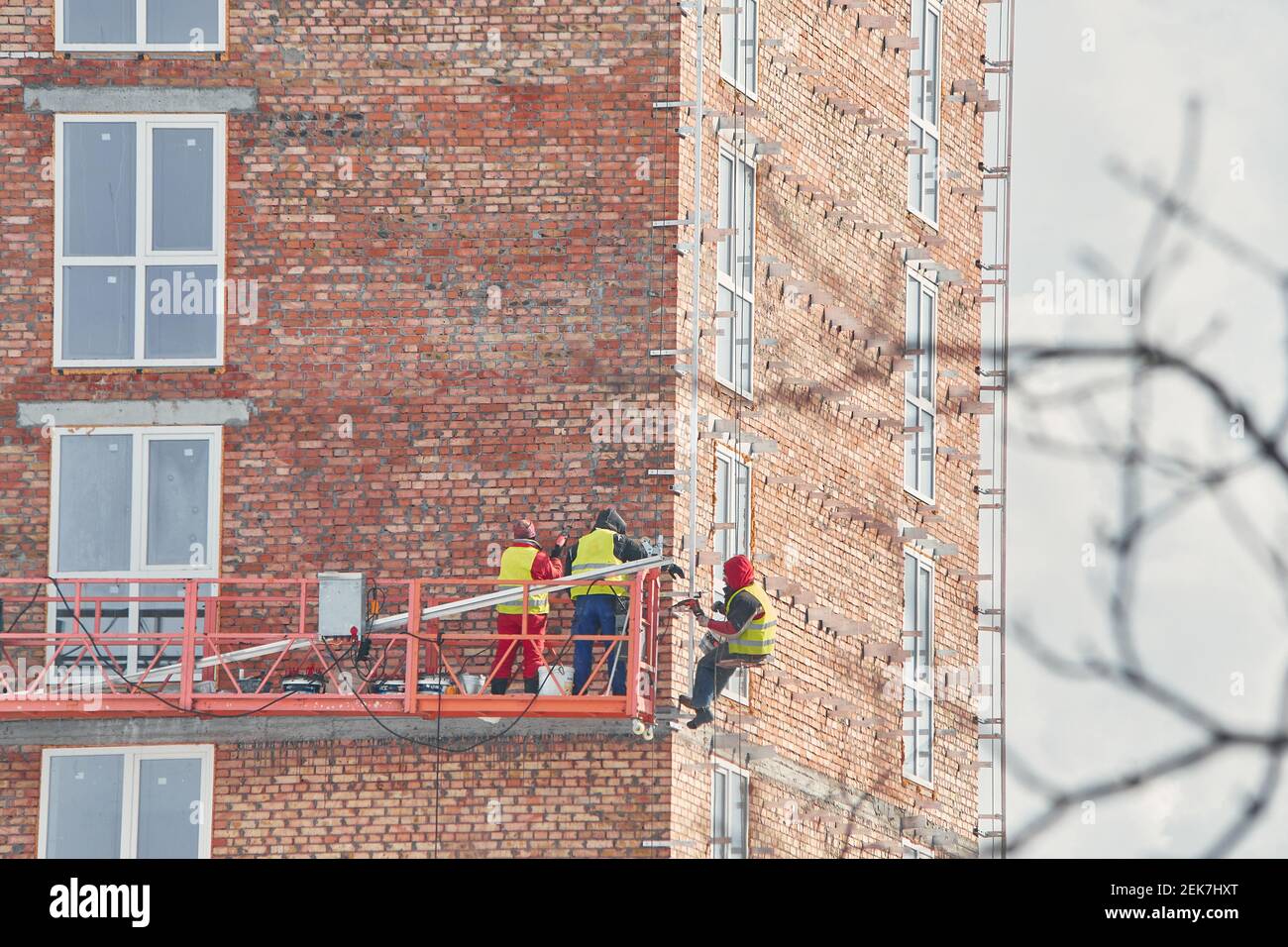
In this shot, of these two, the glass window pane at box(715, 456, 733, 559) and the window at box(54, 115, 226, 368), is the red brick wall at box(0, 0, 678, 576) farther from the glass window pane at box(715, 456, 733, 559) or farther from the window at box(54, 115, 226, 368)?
the glass window pane at box(715, 456, 733, 559)

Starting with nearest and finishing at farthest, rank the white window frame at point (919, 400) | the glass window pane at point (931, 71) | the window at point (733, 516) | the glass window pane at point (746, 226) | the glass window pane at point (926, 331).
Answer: the window at point (733, 516)
the glass window pane at point (746, 226)
the white window frame at point (919, 400)
the glass window pane at point (926, 331)
the glass window pane at point (931, 71)

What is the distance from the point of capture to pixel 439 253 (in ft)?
75.8

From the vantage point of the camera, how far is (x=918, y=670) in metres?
27.6

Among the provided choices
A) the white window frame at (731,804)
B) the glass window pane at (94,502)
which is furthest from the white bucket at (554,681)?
the glass window pane at (94,502)

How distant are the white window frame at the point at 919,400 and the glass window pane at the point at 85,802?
9966 mm

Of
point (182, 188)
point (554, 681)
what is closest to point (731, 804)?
point (554, 681)

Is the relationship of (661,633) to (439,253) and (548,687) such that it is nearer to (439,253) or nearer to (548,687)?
(548,687)

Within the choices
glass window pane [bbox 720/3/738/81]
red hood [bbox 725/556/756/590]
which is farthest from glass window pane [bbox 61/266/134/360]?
red hood [bbox 725/556/756/590]

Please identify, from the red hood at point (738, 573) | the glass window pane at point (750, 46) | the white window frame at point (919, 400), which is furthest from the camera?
the white window frame at point (919, 400)

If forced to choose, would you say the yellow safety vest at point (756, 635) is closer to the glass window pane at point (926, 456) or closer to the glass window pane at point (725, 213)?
the glass window pane at point (725, 213)

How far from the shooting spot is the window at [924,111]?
28.4m

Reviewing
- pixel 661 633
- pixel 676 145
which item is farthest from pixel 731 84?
pixel 661 633

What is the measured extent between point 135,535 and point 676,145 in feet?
21.0

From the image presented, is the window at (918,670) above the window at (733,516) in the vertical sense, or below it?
below
